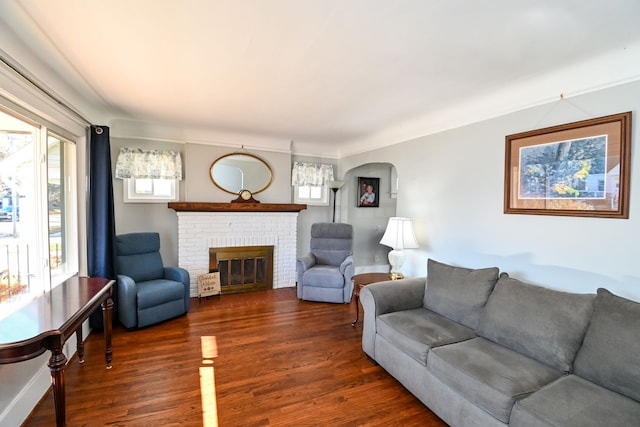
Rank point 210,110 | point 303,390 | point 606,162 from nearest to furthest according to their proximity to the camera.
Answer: point 606,162 → point 303,390 → point 210,110

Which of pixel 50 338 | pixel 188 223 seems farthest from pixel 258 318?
pixel 50 338

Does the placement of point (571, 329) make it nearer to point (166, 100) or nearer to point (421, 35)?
point (421, 35)

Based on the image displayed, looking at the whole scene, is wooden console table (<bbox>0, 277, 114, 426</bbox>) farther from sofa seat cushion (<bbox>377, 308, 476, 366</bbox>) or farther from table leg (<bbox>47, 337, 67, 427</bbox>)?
sofa seat cushion (<bbox>377, 308, 476, 366</bbox>)

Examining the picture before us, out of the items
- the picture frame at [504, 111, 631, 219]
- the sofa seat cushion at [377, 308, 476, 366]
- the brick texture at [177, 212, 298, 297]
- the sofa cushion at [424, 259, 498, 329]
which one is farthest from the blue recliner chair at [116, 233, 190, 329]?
the picture frame at [504, 111, 631, 219]

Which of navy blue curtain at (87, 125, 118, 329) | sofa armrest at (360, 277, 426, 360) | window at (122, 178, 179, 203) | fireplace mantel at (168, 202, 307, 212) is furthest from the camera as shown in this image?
fireplace mantel at (168, 202, 307, 212)

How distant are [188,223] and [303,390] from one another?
293 centimetres

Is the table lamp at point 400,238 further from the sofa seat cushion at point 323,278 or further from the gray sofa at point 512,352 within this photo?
the sofa seat cushion at point 323,278

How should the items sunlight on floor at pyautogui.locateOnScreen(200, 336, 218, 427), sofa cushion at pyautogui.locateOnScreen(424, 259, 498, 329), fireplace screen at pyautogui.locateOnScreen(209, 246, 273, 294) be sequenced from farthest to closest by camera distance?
fireplace screen at pyautogui.locateOnScreen(209, 246, 273, 294) → sofa cushion at pyautogui.locateOnScreen(424, 259, 498, 329) → sunlight on floor at pyautogui.locateOnScreen(200, 336, 218, 427)

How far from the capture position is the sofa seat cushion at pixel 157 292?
10.3ft

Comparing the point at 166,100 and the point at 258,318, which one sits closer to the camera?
the point at 166,100

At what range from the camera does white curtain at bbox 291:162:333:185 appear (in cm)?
499

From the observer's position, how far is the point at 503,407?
1522 millimetres

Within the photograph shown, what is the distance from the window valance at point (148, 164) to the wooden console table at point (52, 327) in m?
2.14

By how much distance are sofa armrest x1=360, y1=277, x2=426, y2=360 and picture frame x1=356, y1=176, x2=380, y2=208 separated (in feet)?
9.30
